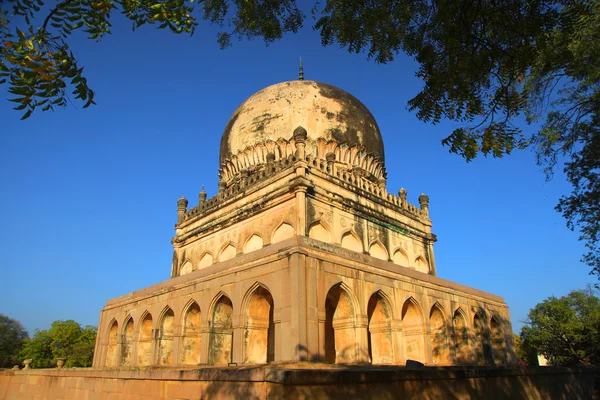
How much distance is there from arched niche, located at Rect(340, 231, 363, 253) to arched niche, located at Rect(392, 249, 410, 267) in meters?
2.10

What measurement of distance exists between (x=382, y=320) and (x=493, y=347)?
651cm

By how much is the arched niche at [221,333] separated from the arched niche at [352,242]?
14.9 feet

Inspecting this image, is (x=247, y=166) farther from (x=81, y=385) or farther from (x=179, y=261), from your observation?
(x=81, y=385)

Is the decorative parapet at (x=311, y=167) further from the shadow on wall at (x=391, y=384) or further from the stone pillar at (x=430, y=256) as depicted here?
the shadow on wall at (x=391, y=384)

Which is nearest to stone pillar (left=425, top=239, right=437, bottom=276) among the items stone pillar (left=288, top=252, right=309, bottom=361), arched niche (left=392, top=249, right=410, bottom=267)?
arched niche (left=392, top=249, right=410, bottom=267)

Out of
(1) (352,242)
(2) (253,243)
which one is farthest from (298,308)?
(1) (352,242)

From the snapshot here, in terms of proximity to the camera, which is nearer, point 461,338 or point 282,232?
point 282,232

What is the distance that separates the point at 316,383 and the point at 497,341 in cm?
1272

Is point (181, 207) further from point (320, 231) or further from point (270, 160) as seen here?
point (320, 231)

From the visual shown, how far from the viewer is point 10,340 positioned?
156ft

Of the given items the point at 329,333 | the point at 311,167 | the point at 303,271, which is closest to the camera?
the point at 303,271

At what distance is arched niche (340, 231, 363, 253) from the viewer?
14.5 metres

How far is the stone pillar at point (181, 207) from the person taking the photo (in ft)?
60.2

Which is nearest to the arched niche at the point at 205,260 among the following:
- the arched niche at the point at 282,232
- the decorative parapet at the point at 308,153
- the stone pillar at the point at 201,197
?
the stone pillar at the point at 201,197
